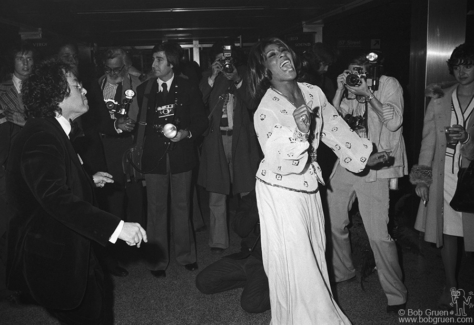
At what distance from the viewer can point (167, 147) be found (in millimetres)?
3908

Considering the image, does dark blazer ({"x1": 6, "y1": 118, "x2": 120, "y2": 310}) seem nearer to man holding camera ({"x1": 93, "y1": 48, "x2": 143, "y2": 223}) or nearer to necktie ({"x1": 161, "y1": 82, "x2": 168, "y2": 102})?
necktie ({"x1": 161, "y1": 82, "x2": 168, "y2": 102})

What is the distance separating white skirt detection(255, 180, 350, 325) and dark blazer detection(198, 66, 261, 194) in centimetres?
179

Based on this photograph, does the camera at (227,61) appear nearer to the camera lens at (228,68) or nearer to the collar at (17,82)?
the camera lens at (228,68)

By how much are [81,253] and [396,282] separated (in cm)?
227

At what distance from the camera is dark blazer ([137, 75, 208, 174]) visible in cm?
393

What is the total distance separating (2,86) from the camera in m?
3.91

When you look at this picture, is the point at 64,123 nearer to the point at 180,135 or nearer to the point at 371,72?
the point at 180,135

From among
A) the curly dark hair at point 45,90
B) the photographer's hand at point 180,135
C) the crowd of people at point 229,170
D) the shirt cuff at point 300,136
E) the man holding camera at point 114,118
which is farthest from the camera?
the man holding camera at point 114,118

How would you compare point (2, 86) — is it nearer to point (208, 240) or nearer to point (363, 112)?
Result: point (208, 240)

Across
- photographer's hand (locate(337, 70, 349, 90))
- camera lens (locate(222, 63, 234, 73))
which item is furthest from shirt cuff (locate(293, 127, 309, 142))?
camera lens (locate(222, 63, 234, 73))

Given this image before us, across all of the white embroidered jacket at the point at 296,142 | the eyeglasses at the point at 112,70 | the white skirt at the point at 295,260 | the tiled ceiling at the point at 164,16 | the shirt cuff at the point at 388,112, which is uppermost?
the tiled ceiling at the point at 164,16

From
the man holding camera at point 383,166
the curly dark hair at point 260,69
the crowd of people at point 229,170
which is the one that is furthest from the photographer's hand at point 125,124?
the man holding camera at point 383,166

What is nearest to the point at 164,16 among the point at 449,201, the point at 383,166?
the point at 383,166

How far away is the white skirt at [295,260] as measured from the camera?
2596 millimetres
